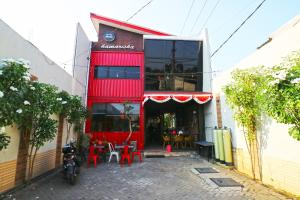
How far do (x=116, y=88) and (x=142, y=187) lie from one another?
8.03 m

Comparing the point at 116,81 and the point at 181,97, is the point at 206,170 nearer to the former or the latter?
the point at 181,97

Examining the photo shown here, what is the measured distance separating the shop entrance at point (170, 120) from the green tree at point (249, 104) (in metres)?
5.93

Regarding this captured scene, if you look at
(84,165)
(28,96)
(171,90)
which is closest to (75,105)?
(84,165)

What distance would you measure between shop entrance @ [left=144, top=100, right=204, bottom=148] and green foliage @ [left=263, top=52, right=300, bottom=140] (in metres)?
9.04

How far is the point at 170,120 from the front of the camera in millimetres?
22625

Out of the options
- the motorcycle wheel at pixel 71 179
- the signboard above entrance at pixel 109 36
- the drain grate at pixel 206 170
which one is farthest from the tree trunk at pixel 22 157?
the signboard above entrance at pixel 109 36

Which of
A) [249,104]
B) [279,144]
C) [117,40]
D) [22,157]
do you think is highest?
[117,40]

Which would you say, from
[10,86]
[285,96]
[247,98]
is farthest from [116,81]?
[285,96]

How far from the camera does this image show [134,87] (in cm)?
1327

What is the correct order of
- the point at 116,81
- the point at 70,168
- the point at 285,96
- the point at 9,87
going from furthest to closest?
1. the point at 116,81
2. the point at 70,168
3. the point at 9,87
4. the point at 285,96

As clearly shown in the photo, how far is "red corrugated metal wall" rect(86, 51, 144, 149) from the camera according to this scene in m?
12.9

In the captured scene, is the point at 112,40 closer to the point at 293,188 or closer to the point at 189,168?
the point at 189,168

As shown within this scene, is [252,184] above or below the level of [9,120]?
below

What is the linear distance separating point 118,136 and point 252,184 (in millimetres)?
8212
